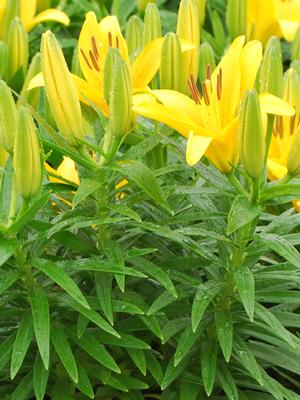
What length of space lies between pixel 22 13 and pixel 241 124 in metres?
0.76

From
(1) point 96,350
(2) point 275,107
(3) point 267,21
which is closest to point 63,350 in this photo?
(1) point 96,350

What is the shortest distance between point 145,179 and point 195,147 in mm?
79

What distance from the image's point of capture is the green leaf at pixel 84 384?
1048 millimetres

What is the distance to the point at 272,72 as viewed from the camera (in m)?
1.00

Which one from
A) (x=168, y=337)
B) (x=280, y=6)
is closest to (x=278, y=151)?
(x=168, y=337)

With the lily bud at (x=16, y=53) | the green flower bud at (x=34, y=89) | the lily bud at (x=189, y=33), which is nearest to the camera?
the lily bud at (x=189, y=33)

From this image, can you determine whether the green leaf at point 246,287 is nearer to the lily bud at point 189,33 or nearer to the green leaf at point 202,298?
the green leaf at point 202,298

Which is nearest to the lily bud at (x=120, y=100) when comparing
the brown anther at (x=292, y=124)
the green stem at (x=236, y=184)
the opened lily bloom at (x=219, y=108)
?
the opened lily bloom at (x=219, y=108)

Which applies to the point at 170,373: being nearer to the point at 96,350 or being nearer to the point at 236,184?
the point at 96,350

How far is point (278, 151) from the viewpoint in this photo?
1149 millimetres

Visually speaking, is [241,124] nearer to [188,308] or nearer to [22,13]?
[188,308]

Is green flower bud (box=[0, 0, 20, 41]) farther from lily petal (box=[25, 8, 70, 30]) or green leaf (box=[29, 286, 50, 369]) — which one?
green leaf (box=[29, 286, 50, 369])

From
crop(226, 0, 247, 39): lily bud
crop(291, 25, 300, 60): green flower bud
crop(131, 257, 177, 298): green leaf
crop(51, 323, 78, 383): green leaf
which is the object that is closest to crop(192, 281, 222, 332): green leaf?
crop(131, 257, 177, 298): green leaf

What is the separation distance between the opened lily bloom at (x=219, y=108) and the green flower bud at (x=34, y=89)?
0.29 metres
